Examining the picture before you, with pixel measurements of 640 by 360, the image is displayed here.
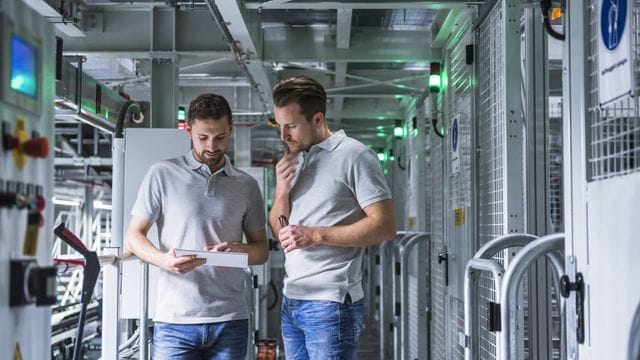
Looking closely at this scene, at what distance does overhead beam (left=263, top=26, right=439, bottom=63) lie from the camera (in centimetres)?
579

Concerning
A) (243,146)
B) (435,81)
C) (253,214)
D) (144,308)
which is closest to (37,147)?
(253,214)

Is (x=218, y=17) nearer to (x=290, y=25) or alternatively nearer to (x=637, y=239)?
(x=290, y=25)

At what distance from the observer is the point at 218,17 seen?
4387mm

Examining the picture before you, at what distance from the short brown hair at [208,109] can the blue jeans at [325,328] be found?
0.72 m

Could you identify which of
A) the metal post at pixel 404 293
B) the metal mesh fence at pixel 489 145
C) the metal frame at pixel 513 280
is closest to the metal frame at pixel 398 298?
the metal post at pixel 404 293

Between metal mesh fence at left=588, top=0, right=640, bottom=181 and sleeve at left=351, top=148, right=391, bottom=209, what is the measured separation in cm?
70

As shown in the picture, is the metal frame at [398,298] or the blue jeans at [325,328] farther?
the metal frame at [398,298]

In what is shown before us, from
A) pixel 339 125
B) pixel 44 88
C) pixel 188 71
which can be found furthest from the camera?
pixel 339 125

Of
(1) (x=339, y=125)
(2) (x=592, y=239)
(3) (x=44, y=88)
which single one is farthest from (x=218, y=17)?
(1) (x=339, y=125)

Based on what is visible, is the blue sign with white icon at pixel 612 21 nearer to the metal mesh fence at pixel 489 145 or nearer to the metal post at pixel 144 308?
the metal mesh fence at pixel 489 145

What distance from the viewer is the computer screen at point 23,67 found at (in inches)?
63.0

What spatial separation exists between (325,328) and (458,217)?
7.94ft

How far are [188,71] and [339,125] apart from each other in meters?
3.27

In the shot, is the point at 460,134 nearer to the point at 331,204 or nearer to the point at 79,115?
the point at 331,204
